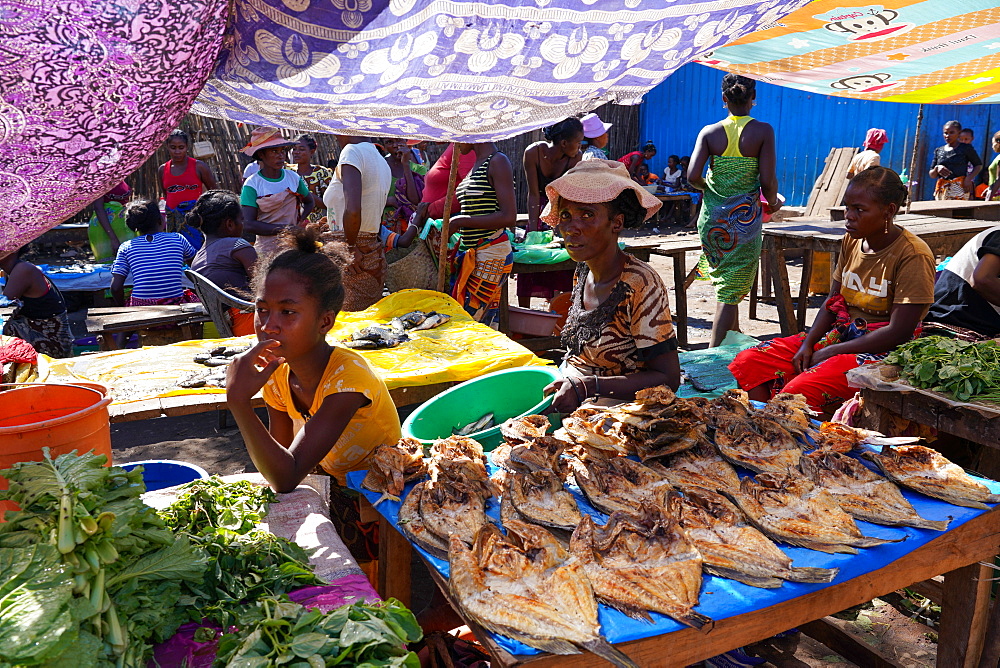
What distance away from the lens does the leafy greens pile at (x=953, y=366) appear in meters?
3.07

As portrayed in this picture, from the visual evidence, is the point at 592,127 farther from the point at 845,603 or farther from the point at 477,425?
the point at 845,603

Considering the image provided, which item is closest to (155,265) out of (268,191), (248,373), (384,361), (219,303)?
(268,191)

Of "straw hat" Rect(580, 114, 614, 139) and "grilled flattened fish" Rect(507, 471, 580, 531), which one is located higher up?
"straw hat" Rect(580, 114, 614, 139)

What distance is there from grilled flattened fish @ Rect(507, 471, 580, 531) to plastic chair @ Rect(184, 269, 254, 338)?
3.54m

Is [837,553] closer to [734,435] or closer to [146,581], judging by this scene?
[734,435]

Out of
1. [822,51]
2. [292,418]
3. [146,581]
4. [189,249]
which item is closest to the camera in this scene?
[146,581]

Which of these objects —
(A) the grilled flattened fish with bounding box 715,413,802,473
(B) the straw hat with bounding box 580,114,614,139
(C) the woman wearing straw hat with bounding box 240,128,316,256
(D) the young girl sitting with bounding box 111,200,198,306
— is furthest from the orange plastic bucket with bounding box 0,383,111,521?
(B) the straw hat with bounding box 580,114,614,139

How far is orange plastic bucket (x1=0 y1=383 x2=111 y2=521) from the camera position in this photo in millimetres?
1691

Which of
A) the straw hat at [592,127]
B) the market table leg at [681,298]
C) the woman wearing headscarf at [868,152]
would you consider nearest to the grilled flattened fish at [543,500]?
Answer: the market table leg at [681,298]

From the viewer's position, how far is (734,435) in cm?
251

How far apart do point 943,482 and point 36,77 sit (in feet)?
8.65

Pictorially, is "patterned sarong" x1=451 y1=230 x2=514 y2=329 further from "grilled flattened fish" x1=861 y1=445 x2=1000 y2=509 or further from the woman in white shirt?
"grilled flattened fish" x1=861 y1=445 x2=1000 y2=509

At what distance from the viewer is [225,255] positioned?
17.8ft

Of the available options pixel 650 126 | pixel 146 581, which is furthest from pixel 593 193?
pixel 650 126
